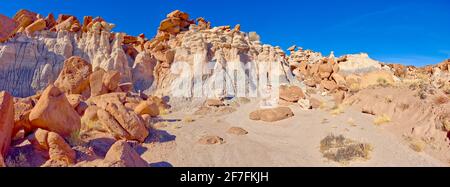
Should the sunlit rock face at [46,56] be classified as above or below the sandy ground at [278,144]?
above

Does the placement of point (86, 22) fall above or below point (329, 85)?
above

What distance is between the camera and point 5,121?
6.46 meters

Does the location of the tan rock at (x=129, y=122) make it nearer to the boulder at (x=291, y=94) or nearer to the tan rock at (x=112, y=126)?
the tan rock at (x=112, y=126)

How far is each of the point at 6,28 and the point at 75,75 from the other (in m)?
11.8

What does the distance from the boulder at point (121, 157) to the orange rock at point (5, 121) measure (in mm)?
2480

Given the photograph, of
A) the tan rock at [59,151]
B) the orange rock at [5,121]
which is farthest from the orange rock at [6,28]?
the tan rock at [59,151]

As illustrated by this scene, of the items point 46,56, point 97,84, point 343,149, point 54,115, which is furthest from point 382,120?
point 46,56

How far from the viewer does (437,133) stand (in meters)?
8.77

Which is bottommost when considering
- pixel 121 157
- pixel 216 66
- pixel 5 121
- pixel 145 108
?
pixel 121 157

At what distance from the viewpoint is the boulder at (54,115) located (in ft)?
24.4

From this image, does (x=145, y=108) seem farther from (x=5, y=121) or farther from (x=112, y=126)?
(x=5, y=121)
